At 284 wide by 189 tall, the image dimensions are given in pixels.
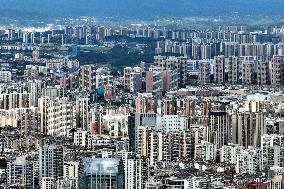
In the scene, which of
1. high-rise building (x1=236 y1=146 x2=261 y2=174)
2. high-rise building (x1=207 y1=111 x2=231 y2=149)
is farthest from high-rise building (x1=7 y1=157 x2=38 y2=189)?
high-rise building (x1=207 y1=111 x2=231 y2=149)

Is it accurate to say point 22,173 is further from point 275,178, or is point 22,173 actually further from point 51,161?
point 275,178

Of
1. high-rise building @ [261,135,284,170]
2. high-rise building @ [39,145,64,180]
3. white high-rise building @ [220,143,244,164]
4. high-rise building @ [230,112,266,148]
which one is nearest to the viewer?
high-rise building @ [39,145,64,180]

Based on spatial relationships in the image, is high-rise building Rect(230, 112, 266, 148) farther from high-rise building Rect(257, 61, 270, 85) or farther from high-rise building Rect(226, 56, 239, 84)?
high-rise building Rect(226, 56, 239, 84)

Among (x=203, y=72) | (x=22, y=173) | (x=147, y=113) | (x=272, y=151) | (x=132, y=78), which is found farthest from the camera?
(x=203, y=72)

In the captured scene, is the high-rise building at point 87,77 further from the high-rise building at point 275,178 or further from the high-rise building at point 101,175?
the high-rise building at point 101,175

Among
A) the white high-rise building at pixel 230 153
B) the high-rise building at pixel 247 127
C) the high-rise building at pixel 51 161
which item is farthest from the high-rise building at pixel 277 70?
the high-rise building at pixel 51 161

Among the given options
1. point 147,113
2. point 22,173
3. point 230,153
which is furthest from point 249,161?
point 147,113

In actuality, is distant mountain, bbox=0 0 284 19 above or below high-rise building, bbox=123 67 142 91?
above
